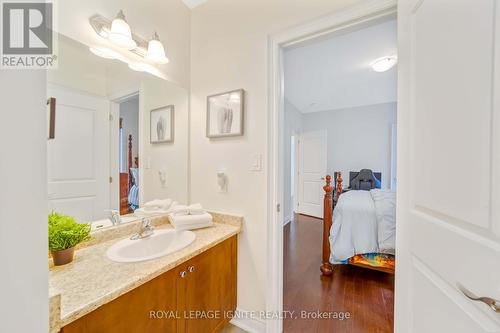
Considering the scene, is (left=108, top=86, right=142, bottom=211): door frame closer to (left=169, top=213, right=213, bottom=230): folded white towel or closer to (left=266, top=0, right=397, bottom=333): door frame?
(left=169, top=213, right=213, bottom=230): folded white towel

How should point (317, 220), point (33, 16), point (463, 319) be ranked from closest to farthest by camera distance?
point (33, 16) < point (463, 319) < point (317, 220)

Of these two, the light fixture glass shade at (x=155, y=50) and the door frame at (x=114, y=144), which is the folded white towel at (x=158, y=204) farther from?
the light fixture glass shade at (x=155, y=50)

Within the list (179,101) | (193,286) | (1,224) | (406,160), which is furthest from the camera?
(179,101)

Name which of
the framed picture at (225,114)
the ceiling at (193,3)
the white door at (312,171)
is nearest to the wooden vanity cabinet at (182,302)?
the framed picture at (225,114)

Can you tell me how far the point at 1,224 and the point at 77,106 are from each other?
1.06 metres

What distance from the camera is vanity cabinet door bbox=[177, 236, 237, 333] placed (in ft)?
3.64

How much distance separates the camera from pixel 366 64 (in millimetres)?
2717

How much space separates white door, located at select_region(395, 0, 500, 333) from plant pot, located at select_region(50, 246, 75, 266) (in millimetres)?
1502

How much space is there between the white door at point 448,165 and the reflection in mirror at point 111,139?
150 centimetres

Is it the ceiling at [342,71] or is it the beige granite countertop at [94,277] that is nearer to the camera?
the beige granite countertop at [94,277]

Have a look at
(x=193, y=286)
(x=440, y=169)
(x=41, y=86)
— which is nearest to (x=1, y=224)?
(x=41, y=86)

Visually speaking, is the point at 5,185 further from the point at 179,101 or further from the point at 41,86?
the point at 179,101

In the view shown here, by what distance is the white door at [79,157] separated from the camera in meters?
1.07

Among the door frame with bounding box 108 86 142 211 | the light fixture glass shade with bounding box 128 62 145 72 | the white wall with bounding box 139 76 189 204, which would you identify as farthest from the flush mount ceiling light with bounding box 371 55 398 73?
the door frame with bounding box 108 86 142 211
